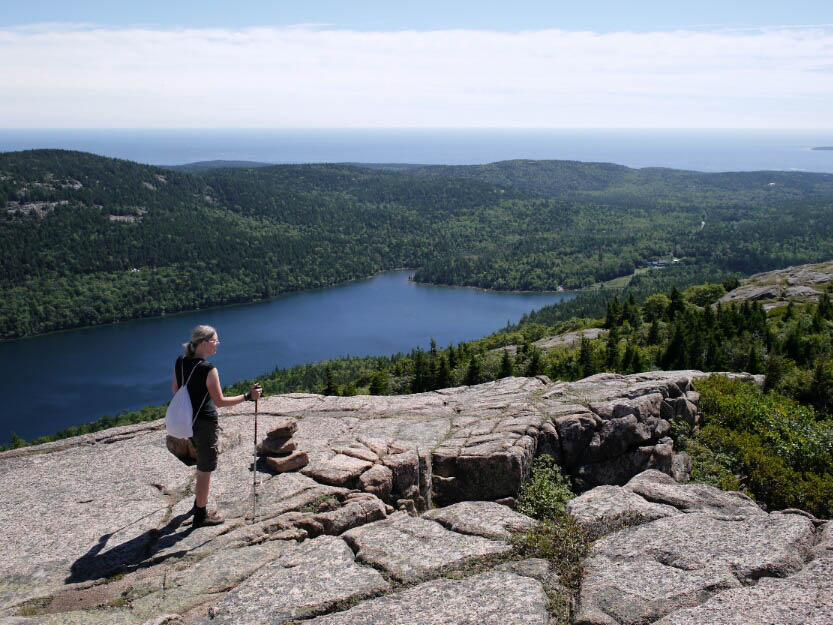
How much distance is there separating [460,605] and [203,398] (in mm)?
5413

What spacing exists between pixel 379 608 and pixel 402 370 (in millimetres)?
68165

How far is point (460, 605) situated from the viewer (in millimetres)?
7727

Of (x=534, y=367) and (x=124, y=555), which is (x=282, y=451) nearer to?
(x=124, y=555)

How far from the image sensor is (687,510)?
447 inches

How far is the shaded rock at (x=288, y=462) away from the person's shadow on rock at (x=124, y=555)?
7.84ft

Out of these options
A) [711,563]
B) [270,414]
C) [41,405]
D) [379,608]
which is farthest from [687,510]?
[41,405]

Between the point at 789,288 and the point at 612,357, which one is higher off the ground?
the point at 789,288

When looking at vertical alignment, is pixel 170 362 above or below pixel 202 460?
below

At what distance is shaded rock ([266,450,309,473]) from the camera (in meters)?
12.2

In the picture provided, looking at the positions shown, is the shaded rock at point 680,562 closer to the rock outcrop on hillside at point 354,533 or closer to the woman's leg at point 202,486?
the rock outcrop on hillside at point 354,533

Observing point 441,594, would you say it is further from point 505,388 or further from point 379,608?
point 505,388

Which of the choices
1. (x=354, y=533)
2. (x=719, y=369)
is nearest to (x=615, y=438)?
(x=354, y=533)

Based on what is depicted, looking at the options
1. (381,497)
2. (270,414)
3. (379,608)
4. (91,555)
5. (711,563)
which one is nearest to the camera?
(379,608)

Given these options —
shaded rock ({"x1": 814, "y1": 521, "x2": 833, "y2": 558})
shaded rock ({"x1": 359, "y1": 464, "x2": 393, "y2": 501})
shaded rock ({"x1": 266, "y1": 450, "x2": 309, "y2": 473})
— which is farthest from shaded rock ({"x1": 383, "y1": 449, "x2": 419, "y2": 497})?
shaded rock ({"x1": 814, "y1": 521, "x2": 833, "y2": 558})
